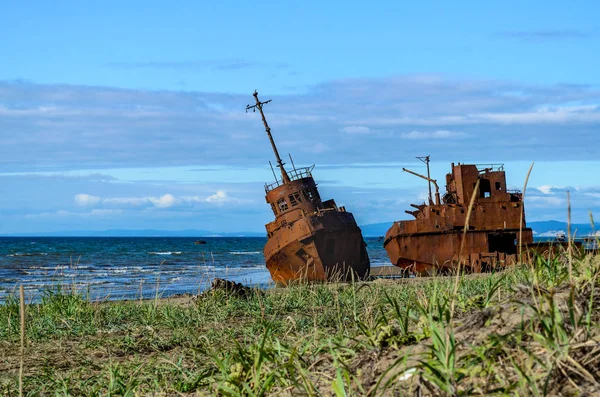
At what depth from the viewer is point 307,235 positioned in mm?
25406

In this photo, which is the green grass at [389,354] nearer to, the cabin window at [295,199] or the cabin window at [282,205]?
the cabin window at [295,199]

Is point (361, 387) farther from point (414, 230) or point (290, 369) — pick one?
point (414, 230)

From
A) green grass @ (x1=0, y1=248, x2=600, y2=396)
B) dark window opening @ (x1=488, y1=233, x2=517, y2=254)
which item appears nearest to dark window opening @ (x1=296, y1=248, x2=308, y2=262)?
dark window opening @ (x1=488, y1=233, x2=517, y2=254)

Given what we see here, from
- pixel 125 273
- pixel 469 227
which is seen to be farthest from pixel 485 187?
pixel 125 273

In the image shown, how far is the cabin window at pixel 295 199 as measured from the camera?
27.1 metres

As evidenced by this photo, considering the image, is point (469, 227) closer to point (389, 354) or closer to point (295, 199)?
point (295, 199)

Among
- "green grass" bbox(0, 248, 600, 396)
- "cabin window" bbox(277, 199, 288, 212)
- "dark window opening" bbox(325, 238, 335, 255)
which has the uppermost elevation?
"cabin window" bbox(277, 199, 288, 212)

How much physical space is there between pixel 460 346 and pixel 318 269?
22387mm

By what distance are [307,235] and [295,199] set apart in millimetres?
2142

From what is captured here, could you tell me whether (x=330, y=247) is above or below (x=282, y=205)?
below

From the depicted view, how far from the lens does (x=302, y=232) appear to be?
25531mm

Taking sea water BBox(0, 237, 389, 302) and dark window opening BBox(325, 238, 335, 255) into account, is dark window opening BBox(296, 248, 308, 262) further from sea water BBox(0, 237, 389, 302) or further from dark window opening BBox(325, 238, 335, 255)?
sea water BBox(0, 237, 389, 302)

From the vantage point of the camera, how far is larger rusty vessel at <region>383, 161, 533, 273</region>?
28.3m

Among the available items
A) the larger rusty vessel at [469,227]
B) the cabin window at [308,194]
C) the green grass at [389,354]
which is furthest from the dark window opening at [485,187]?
the green grass at [389,354]
